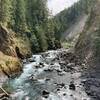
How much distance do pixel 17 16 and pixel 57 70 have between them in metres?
49.6

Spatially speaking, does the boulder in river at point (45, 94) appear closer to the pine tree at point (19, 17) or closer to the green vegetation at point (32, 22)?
the green vegetation at point (32, 22)

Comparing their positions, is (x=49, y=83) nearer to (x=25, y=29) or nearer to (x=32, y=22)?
(x=25, y=29)

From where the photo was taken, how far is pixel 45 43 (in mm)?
109500

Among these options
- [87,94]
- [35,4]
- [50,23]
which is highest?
→ [35,4]

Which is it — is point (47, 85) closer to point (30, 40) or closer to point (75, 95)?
point (75, 95)

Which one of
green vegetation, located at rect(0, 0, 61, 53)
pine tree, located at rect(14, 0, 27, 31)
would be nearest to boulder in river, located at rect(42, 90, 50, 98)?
green vegetation, located at rect(0, 0, 61, 53)

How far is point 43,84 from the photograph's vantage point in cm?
4741

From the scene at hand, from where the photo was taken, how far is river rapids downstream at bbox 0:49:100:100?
1566 inches

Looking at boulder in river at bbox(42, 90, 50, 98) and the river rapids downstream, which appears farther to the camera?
the river rapids downstream

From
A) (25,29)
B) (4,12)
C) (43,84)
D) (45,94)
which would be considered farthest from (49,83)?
(25,29)

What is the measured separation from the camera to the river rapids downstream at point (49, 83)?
131 ft

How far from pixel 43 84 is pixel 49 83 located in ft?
3.51

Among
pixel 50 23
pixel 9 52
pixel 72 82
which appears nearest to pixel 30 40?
pixel 50 23

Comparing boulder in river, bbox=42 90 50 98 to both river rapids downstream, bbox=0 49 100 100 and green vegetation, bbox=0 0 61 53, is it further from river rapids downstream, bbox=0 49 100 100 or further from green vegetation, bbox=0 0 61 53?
green vegetation, bbox=0 0 61 53
